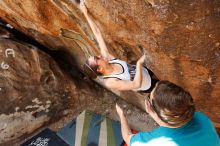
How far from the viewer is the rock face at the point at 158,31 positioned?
2.84 meters

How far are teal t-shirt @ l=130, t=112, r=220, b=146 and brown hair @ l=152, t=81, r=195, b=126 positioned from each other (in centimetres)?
5

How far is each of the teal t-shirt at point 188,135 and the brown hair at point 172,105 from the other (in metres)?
0.05

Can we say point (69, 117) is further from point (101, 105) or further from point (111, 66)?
point (111, 66)

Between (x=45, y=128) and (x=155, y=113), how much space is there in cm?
334

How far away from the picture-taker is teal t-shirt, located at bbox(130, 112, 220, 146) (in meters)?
1.82

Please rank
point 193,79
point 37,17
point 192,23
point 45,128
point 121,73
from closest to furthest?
point 192,23
point 121,73
point 193,79
point 37,17
point 45,128

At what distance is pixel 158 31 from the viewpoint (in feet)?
10.1

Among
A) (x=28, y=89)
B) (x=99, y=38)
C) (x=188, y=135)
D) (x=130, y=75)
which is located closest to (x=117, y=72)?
(x=130, y=75)

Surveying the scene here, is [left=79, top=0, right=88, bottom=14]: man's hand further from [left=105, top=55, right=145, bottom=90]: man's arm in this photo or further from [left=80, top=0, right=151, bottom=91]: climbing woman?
[left=105, top=55, right=145, bottom=90]: man's arm

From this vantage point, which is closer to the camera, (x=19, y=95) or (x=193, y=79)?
(x=193, y=79)

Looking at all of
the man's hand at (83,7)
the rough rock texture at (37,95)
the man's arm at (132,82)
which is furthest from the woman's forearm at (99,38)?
the rough rock texture at (37,95)

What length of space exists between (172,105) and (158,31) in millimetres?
1416

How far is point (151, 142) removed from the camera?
1889mm

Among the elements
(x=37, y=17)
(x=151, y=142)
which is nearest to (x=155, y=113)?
(x=151, y=142)
